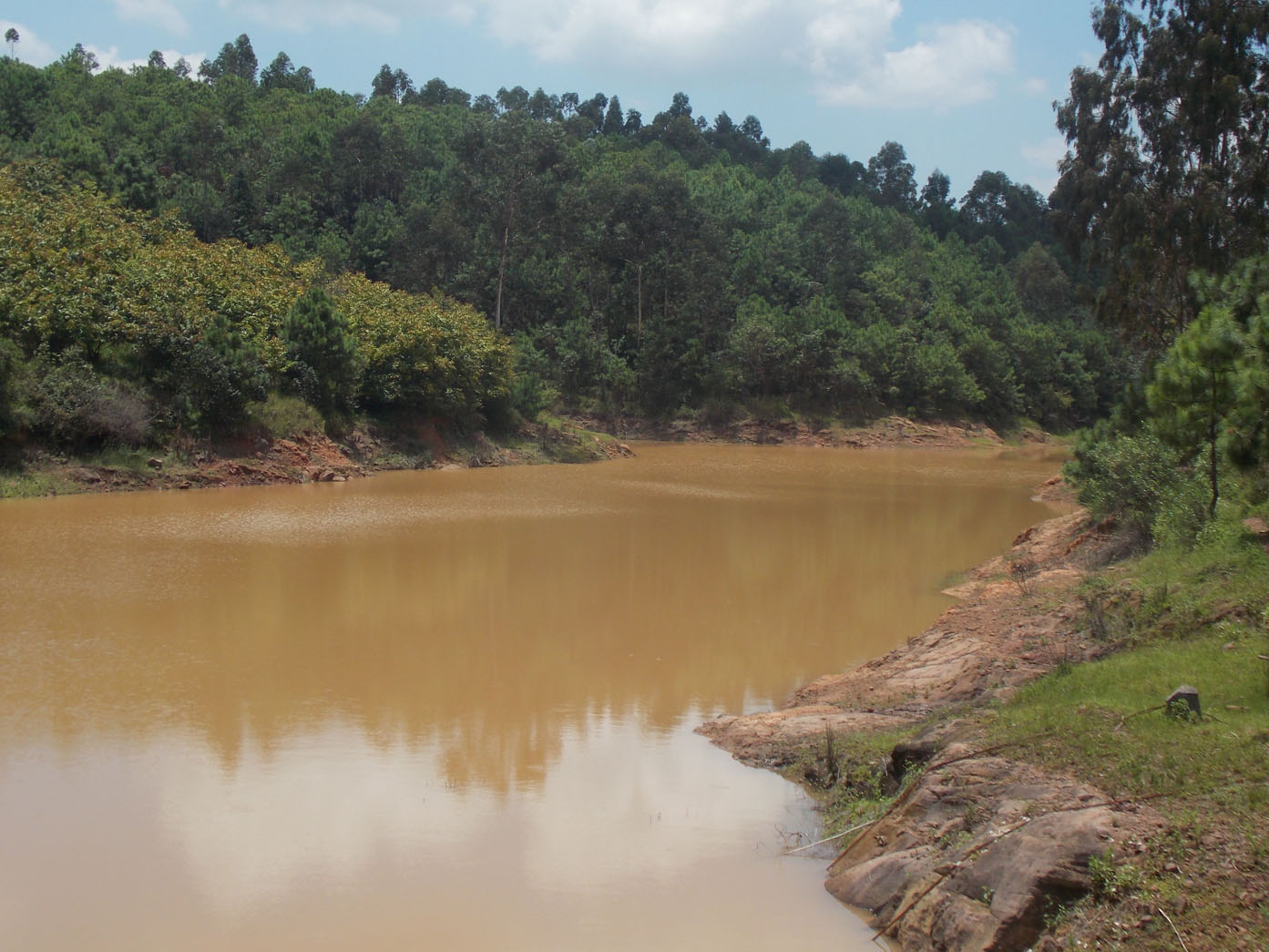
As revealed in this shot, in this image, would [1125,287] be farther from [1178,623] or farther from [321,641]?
[321,641]

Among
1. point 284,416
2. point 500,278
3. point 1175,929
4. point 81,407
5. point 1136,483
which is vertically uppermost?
point 500,278

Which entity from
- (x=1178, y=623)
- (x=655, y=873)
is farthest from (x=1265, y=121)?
(x=655, y=873)

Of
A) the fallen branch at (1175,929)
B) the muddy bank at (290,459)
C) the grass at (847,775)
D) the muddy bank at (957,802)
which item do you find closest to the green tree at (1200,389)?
the muddy bank at (957,802)

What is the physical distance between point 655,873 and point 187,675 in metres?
6.13

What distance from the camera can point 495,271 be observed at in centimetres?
5228

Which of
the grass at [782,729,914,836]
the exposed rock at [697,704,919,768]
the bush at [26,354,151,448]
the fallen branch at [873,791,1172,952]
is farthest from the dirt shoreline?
the fallen branch at [873,791,1172,952]

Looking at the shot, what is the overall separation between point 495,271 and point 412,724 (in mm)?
44951

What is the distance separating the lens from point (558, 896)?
6211 millimetres

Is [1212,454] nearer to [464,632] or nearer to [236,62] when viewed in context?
[464,632]

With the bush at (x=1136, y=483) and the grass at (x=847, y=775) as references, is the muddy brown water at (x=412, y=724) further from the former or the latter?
the bush at (x=1136, y=483)

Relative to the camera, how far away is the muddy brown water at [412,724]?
6066 mm

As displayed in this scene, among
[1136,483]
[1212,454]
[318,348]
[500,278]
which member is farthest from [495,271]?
[1212,454]

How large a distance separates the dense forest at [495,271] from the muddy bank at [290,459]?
1.09 m

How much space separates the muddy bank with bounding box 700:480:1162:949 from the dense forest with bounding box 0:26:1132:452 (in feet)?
65.4
